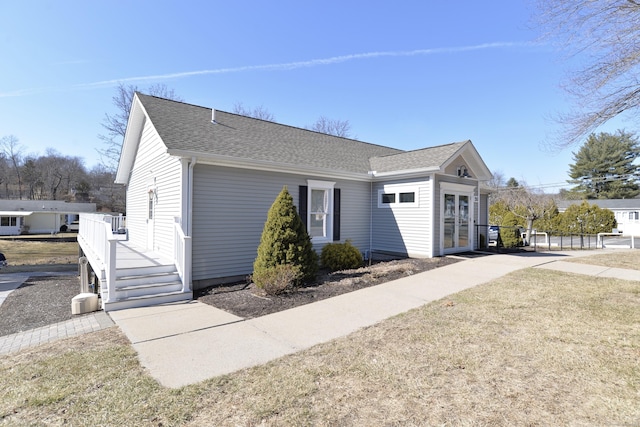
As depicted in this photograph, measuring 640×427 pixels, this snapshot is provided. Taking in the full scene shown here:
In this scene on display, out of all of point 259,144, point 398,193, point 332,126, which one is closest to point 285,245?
point 259,144

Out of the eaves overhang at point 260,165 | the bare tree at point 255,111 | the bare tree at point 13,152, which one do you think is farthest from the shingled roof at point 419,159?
the bare tree at point 13,152

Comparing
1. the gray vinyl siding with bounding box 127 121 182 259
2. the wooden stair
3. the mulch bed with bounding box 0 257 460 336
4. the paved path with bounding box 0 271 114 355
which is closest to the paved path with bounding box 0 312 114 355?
the paved path with bounding box 0 271 114 355

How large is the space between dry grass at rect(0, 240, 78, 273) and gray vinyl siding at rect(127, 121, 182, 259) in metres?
12.5

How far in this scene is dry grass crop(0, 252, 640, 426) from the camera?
8.84 ft

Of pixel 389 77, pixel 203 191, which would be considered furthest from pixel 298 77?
pixel 203 191

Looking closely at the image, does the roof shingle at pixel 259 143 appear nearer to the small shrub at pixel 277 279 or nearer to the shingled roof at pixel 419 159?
the shingled roof at pixel 419 159

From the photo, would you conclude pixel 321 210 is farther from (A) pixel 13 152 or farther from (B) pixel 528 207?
(A) pixel 13 152

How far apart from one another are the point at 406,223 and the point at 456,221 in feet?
7.05

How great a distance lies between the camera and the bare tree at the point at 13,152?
187ft

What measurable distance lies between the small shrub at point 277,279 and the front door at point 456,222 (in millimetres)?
6487

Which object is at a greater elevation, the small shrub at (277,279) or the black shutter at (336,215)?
the black shutter at (336,215)

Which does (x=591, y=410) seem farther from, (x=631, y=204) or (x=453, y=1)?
(x=631, y=204)

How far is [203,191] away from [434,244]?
7.48 m

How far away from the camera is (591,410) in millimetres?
2676
